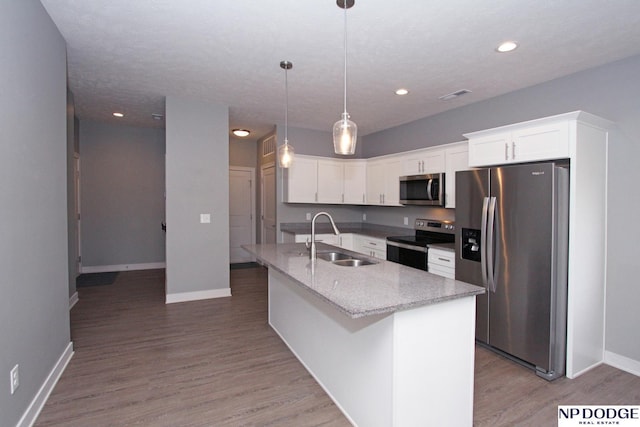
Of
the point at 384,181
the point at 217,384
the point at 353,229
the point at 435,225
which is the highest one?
the point at 384,181

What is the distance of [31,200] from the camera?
6.77ft

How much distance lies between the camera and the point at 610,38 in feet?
8.14

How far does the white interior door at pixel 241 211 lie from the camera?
6969 mm

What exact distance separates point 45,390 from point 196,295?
2272 mm

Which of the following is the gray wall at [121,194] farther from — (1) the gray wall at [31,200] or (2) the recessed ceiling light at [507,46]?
(2) the recessed ceiling light at [507,46]

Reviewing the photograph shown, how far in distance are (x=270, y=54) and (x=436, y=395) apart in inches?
113

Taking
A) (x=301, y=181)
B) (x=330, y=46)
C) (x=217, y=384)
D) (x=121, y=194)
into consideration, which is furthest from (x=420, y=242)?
(x=121, y=194)

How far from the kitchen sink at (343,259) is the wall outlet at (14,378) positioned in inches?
83.1

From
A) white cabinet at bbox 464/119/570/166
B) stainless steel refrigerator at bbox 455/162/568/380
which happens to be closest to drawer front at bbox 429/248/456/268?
stainless steel refrigerator at bbox 455/162/568/380

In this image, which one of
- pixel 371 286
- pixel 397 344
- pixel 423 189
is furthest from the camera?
pixel 423 189

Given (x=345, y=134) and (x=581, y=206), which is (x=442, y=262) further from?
(x=345, y=134)

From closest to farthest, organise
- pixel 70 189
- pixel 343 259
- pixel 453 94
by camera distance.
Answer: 1. pixel 343 259
2. pixel 453 94
3. pixel 70 189

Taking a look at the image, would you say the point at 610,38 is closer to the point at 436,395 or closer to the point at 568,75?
the point at 568,75

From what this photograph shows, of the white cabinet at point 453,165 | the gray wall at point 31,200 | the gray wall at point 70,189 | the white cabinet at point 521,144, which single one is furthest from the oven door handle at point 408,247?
the gray wall at point 70,189
